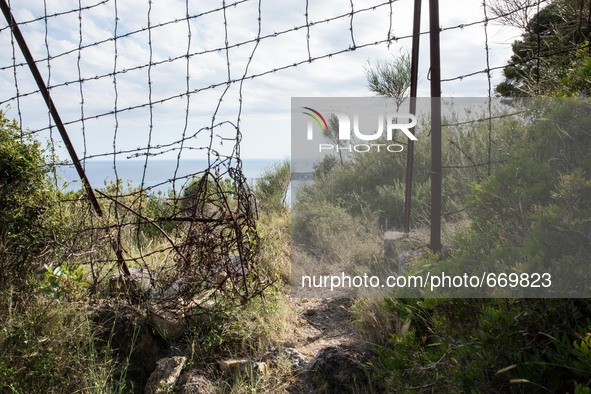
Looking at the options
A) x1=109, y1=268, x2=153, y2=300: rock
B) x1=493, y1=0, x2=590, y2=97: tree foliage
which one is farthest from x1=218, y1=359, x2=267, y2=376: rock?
x1=493, y1=0, x2=590, y2=97: tree foliage

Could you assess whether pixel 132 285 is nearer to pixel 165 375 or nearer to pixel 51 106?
pixel 165 375

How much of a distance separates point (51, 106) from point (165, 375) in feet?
6.87

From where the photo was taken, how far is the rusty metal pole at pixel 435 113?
364 cm

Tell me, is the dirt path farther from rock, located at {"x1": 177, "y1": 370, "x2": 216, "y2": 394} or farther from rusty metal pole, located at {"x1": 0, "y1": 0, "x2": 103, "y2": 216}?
rusty metal pole, located at {"x1": 0, "y1": 0, "x2": 103, "y2": 216}

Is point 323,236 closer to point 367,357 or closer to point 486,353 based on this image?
point 367,357

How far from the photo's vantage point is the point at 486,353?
210 cm

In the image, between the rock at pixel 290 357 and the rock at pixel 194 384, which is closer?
the rock at pixel 194 384

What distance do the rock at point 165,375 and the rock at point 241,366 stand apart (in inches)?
9.7

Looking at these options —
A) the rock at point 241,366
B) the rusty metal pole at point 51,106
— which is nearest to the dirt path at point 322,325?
the rock at point 241,366

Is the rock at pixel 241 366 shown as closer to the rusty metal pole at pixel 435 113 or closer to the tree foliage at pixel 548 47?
the rusty metal pole at pixel 435 113

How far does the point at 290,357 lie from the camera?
3.71 meters

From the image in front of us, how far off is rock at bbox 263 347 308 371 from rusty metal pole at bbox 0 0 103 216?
1.63 meters

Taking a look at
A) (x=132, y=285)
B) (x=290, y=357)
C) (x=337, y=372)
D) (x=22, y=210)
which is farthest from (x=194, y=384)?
(x=22, y=210)

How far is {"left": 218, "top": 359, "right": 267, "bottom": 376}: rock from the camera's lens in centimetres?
354
